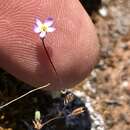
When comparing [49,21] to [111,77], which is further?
[111,77]

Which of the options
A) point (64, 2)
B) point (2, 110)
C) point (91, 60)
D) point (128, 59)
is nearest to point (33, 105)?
point (2, 110)

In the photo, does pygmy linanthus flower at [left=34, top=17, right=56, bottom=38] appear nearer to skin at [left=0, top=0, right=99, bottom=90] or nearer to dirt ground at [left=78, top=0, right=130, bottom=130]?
skin at [left=0, top=0, right=99, bottom=90]

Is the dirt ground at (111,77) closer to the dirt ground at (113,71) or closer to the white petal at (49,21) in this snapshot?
the dirt ground at (113,71)

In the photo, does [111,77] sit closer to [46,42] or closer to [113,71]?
[113,71]

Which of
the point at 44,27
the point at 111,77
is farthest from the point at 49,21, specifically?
the point at 111,77

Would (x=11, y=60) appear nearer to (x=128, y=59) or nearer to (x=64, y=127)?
(x=64, y=127)

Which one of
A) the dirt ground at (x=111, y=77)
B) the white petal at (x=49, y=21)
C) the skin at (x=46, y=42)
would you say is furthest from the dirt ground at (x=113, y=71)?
the white petal at (x=49, y=21)
